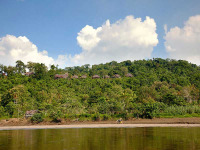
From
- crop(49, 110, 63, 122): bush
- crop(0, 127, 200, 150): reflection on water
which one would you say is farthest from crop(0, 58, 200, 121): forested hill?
crop(0, 127, 200, 150): reflection on water

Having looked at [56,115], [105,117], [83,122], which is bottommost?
[83,122]

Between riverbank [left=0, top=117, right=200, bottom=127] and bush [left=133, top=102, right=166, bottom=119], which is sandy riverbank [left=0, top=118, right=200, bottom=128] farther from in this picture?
bush [left=133, top=102, right=166, bottom=119]

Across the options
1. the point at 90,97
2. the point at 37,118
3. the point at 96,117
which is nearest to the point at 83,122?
the point at 96,117

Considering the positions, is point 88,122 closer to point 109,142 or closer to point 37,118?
point 37,118

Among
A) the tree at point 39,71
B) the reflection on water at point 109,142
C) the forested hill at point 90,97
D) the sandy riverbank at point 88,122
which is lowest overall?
the sandy riverbank at point 88,122

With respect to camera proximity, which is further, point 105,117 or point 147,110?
point 105,117

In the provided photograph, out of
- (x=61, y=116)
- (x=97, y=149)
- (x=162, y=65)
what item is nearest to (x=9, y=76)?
(x=61, y=116)

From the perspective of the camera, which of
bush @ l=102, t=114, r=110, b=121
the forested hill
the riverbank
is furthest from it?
the forested hill

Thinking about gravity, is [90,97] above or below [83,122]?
above

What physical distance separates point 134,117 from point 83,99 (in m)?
17.1

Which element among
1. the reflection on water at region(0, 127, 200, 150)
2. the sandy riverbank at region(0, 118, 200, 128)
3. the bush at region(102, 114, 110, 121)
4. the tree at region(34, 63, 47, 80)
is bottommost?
the sandy riverbank at region(0, 118, 200, 128)

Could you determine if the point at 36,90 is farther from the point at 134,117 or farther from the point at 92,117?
the point at 134,117

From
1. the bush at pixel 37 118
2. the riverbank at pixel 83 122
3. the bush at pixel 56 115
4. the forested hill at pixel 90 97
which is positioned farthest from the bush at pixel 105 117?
the bush at pixel 37 118

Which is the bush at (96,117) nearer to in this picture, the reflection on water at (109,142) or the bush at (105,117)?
the bush at (105,117)
